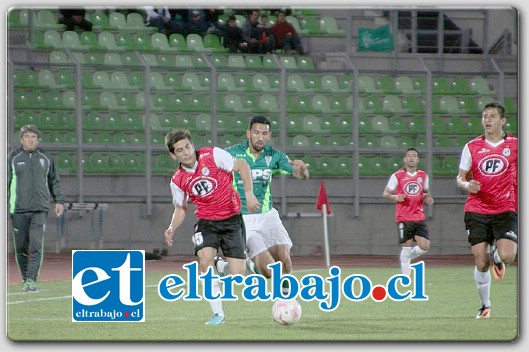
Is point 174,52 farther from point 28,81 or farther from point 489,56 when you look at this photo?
point 489,56

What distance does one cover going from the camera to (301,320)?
1259 centimetres

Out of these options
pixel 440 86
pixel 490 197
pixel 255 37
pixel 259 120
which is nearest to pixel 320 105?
pixel 259 120

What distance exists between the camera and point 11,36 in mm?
12438

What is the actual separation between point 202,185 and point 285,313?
943mm

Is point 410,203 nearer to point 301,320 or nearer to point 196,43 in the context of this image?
point 301,320

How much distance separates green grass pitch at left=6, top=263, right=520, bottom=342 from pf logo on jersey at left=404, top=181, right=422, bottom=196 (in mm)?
478

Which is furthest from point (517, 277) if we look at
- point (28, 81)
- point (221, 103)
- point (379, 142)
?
point (28, 81)

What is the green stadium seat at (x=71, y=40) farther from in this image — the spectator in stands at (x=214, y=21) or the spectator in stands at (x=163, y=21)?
the spectator in stands at (x=214, y=21)

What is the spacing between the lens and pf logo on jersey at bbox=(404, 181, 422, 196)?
41.4 ft

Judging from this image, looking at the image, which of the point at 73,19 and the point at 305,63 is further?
the point at 305,63

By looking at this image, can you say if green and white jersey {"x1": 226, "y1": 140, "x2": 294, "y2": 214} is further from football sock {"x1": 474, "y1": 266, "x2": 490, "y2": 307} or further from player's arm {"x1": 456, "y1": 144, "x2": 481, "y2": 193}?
Answer: football sock {"x1": 474, "y1": 266, "x2": 490, "y2": 307}

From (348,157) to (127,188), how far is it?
1362 mm

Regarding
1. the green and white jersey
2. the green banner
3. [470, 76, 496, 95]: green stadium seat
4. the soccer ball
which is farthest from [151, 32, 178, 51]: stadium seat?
[470, 76, 496, 95]: green stadium seat

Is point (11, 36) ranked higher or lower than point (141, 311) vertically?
higher
